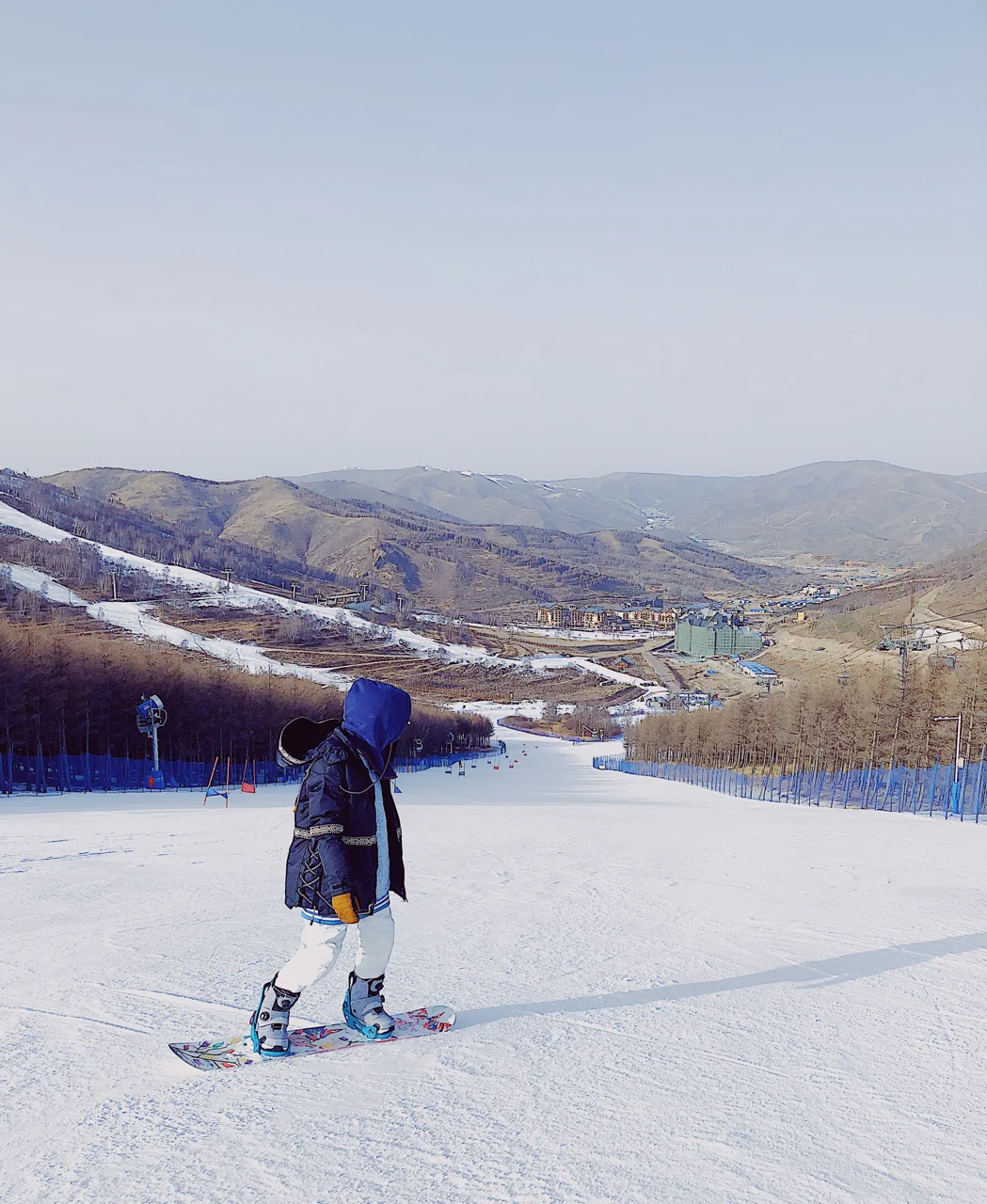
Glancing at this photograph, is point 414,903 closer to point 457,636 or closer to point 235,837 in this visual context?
point 235,837

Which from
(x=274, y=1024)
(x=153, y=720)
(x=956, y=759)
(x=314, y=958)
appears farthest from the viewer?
(x=153, y=720)

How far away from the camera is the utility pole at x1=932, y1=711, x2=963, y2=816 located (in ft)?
84.7

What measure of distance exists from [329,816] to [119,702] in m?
35.8

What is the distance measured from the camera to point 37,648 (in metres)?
35.3

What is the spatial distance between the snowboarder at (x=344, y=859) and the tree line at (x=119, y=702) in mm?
29803

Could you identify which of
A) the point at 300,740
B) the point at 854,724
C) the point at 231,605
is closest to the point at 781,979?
the point at 300,740

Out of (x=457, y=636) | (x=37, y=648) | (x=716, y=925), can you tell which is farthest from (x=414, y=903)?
(x=457, y=636)

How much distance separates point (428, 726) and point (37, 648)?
3320cm

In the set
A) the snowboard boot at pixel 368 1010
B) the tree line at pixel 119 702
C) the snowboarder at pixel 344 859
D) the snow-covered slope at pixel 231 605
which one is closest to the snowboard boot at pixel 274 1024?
the snowboarder at pixel 344 859

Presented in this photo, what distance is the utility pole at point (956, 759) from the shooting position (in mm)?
25812

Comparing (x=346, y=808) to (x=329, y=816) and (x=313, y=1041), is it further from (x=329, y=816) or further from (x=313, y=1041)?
(x=313, y=1041)

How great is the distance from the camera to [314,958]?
418 cm

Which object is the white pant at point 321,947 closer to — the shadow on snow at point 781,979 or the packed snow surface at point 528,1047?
the packed snow surface at point 528,1047

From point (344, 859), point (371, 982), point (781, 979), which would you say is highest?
point (344, 859)
